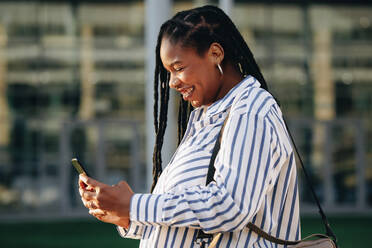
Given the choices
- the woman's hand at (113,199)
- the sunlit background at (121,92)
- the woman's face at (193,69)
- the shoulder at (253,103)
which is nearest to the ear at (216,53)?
the woman's face at (193,69)

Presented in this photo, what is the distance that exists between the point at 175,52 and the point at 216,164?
0.31m

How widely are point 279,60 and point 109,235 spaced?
886cm

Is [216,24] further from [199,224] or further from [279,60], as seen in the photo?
[279,60]

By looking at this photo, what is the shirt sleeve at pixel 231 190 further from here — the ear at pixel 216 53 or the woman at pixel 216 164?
the ear at pixel 216 53

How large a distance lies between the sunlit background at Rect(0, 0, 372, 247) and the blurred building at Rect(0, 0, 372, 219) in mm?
30

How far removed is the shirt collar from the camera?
1583 mm

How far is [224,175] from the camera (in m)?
1.42

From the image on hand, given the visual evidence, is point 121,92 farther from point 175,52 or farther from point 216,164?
point 216,164

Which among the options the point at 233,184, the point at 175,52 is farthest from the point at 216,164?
the point at 175,52

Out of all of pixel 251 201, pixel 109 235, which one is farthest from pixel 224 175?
pixel 109 235

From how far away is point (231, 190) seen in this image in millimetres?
1409

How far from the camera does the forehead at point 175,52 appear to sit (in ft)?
5.15

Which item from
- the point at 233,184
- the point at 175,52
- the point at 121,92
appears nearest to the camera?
the point at 233,184

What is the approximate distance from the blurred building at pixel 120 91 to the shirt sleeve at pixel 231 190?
1674cm
